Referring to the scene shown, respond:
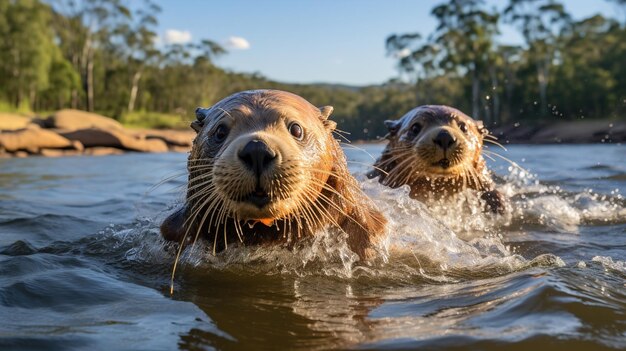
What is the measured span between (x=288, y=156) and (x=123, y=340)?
1.21 metres

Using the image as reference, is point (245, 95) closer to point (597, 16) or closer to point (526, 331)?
point (526, 331)

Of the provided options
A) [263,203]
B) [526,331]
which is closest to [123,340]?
[263,203]

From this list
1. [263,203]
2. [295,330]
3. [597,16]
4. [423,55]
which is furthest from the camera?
[423,55]

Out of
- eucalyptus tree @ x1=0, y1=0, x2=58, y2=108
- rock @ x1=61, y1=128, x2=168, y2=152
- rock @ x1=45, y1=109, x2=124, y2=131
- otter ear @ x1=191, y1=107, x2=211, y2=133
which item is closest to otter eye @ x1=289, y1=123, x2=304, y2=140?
otter ear @ x1=191, y1=107, x2=211, y2=133

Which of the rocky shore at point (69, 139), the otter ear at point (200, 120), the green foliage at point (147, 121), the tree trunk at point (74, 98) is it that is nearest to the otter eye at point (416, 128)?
the otter ear at point (200, 120)

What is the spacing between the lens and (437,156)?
575 centimetres

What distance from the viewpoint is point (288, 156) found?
323 cm

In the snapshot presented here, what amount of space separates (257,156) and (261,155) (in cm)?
2

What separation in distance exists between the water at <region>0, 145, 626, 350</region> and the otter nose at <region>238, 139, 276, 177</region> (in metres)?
0.65

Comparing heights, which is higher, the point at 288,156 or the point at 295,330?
the point at 288,156

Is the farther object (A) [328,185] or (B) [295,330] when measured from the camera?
(A) [328,185]

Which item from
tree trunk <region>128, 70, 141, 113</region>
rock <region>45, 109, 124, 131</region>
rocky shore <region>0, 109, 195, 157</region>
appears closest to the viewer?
rocky shore <region>0, 109, 195, 157</region>

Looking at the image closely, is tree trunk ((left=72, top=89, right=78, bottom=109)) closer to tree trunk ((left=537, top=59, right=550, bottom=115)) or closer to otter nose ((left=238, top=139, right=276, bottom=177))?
tree trunk ((left=537, top=59, right=550, bottom=115))

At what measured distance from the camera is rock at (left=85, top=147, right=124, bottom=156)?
2691 cm
